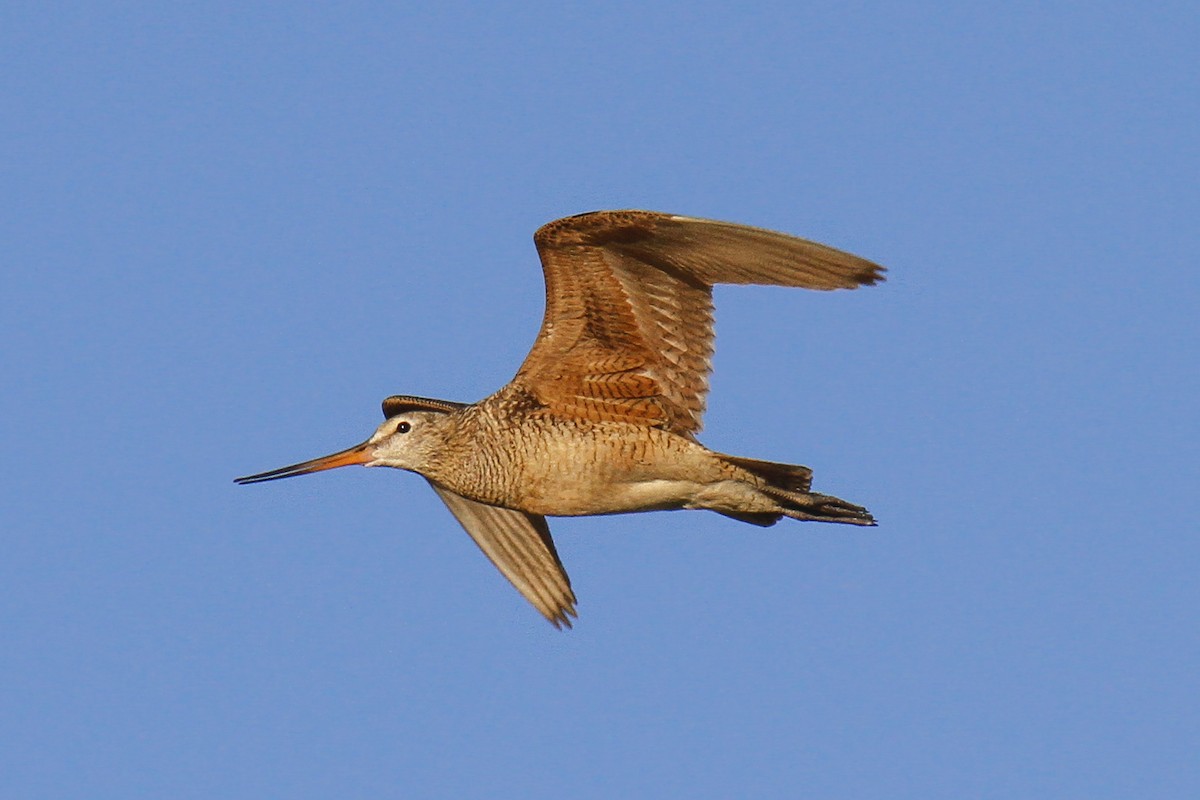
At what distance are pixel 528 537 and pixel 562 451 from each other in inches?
70.9

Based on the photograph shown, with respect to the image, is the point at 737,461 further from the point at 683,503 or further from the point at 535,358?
the point at 535,358

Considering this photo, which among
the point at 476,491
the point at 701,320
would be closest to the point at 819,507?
the point at 701,320

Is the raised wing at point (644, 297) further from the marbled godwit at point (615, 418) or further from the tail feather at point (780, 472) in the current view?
the tail feather at point (780, 472)

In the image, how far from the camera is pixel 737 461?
11.7 metres

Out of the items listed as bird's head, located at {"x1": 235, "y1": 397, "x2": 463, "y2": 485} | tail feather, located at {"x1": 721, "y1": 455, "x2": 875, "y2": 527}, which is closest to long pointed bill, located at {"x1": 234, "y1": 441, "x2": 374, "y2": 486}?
bird's head, located at {"x1": 235, "y1": 397, "x2": 463, "y2": 485}

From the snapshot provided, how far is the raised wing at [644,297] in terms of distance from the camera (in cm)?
1066

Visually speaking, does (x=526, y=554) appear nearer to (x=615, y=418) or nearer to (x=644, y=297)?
(x=615, y=418)

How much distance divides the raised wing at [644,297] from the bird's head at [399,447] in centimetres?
76

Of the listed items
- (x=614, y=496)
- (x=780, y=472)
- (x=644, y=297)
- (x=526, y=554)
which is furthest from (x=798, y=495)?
(x=526, y=554)

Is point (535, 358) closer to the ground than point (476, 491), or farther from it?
farther from it

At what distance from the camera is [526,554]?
13453 millimetres

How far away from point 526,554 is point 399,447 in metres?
1.53

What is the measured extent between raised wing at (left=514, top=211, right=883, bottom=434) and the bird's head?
76cm

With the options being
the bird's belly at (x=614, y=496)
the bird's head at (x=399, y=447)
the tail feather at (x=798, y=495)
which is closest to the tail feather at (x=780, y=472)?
the tail feather at (x=798, y=495)
